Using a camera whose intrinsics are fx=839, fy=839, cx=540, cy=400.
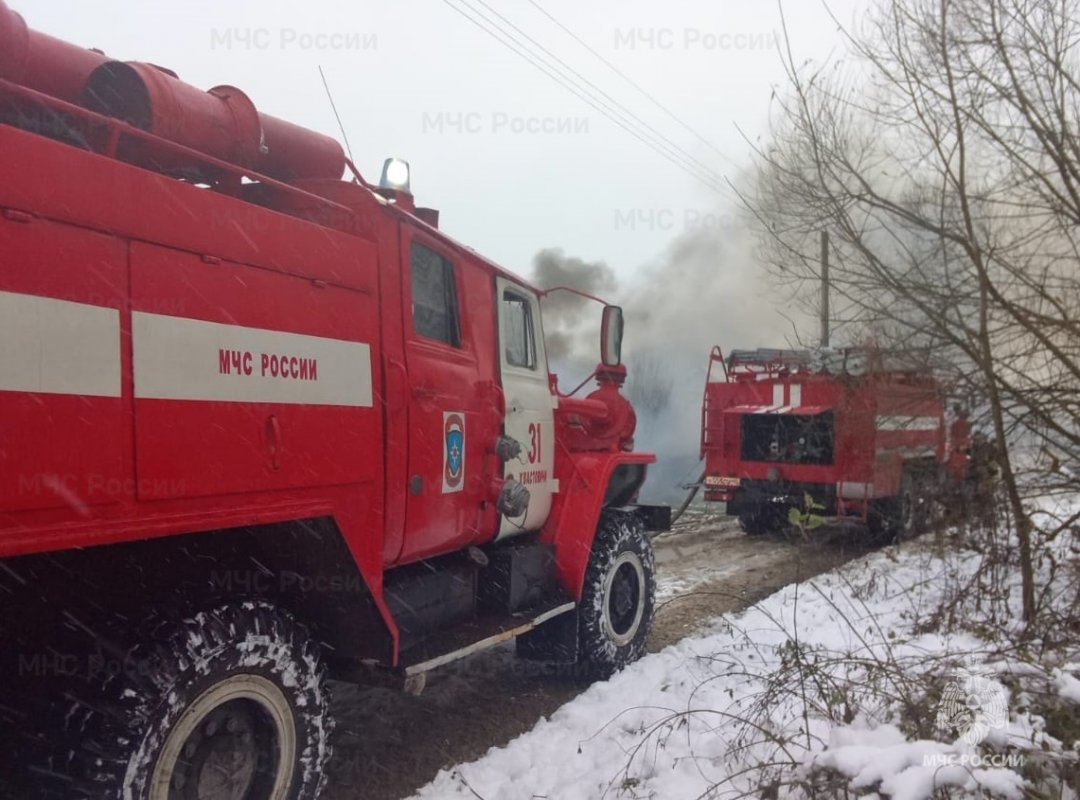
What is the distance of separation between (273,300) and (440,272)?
1470mm

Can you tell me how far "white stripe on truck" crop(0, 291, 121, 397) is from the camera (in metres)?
2.04

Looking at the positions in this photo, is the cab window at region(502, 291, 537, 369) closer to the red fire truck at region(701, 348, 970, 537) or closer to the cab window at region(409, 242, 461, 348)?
the cab window at region(409, 242, 461, 348)

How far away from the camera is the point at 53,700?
2.42 m

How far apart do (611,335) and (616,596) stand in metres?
1.70

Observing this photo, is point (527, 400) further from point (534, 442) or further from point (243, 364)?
point (243, 364)

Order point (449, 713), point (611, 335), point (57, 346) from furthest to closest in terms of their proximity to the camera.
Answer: point (611, 335) → point (449, 713) → point (57, 346)

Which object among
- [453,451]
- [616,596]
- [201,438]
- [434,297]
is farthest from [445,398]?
[616,596]

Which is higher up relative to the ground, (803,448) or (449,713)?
(803,448)

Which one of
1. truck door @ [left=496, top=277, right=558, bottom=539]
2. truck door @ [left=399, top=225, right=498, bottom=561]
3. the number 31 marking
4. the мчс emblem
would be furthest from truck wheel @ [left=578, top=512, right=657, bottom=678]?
the мчс emblem

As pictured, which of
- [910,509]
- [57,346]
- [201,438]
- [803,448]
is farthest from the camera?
[803,448]

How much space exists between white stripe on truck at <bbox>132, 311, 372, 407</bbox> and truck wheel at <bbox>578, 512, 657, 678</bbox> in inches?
92.2

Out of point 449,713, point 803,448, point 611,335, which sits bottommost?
point 449,713

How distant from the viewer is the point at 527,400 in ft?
16.1

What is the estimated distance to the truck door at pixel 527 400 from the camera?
185 inches
